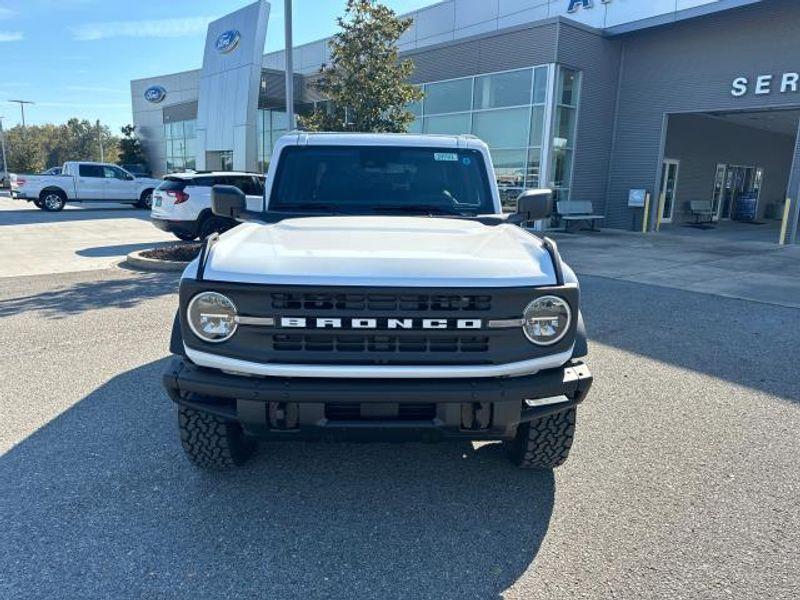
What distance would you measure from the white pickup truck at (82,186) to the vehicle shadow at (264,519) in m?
20.6

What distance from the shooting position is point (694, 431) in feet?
13.0

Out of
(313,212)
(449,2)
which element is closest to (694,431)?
(313,212)

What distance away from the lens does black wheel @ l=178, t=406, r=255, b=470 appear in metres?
3.00

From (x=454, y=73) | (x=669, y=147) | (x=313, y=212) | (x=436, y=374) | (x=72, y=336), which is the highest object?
(x=454, y=73)

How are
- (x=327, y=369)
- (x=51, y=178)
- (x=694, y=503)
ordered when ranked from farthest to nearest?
(x=51, y=178), (x=694, y=503), (x=327, y=369)

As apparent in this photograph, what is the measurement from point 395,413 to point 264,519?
940 mm

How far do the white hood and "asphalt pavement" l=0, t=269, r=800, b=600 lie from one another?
125 centimetres

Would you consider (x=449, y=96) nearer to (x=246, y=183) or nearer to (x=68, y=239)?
(x=246, y=183)

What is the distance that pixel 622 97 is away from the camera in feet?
63.8

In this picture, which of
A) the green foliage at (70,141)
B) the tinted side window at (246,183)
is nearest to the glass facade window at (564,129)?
the tinted side window at (246,183)

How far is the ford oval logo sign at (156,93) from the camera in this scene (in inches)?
1752

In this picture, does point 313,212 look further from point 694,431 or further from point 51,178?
point 51,178

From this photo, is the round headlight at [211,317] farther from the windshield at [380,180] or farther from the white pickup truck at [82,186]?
the white pickup truck at [82,186]

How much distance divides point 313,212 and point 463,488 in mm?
2107
